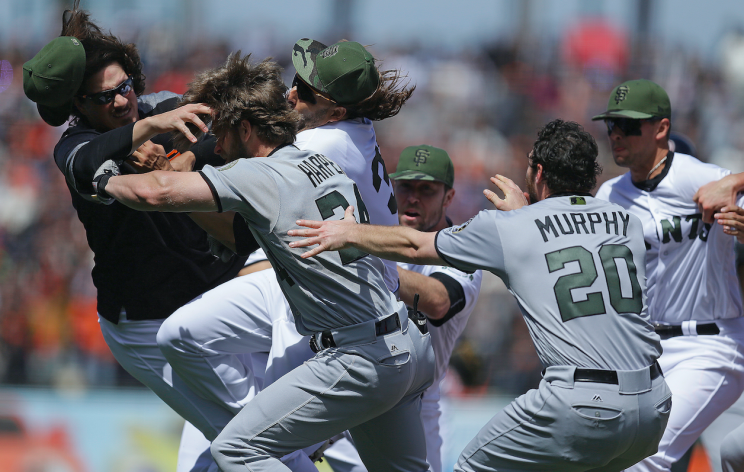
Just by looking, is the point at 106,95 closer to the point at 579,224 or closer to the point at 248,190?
the point at 248,190

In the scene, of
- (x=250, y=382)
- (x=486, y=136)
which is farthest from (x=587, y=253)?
(x=486, y=136)

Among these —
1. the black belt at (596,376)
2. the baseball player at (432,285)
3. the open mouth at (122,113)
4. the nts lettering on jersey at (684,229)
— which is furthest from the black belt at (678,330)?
the open mouth at (122,113)

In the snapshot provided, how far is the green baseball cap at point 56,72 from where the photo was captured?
4.12 m

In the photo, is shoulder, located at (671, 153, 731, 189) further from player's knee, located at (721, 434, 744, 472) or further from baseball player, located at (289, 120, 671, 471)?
baseball player, located at (289, 120, 671, 471)

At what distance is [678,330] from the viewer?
5094 mm

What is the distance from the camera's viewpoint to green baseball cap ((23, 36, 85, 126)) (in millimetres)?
4121

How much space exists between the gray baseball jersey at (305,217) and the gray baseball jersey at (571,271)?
1.31 feet

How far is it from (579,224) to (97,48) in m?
2.69

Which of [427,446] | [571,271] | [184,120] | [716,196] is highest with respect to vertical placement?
[184,120]

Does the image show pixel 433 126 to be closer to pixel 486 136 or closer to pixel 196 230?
pixel 486 136

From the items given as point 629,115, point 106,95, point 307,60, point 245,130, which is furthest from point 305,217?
point 629,115

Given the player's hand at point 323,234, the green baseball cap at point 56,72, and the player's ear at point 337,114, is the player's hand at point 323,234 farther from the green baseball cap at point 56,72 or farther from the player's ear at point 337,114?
the green baseball cap at point 56,72

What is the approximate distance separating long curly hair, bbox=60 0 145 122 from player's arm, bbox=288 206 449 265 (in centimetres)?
179

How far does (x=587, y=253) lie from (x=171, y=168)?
6.75ft
